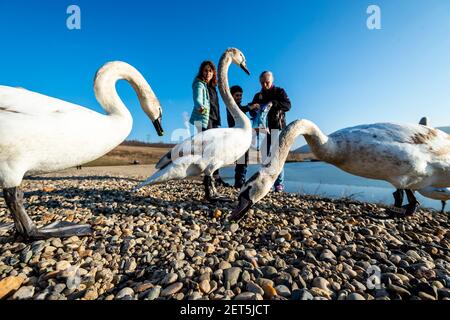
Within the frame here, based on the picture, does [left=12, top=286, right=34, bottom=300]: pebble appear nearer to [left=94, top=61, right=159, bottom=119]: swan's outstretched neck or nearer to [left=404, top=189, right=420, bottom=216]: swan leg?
[left=94, top=61, right=159, bottom=119]: swan's outstretched neck

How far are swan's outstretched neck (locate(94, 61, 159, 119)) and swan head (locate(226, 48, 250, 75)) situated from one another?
3.34 m

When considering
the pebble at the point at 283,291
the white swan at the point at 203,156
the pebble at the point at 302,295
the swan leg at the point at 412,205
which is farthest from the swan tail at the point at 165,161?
the swan leg at the point at 412,205

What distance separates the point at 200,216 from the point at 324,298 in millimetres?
2585

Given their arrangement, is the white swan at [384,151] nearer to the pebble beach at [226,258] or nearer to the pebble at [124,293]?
the pebble beach at [226,258]

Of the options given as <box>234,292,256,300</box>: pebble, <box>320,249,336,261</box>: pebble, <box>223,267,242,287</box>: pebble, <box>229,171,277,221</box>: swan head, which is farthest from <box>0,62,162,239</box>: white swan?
<box>320,249,336,261</box>: pebble

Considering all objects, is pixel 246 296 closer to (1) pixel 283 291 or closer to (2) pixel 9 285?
(1) pixel 283 291

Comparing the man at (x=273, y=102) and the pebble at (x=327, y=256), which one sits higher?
the man at (x=273, y=102)

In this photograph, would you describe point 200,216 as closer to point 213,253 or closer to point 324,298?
point 213,253

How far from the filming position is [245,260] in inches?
100

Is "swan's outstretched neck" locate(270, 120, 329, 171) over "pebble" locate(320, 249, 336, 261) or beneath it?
over

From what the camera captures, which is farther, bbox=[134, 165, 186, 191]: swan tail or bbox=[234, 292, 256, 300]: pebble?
bbox=[134, 165, 186, 191]: swan tail

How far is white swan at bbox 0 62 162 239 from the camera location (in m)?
2.55

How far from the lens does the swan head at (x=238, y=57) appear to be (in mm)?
6297

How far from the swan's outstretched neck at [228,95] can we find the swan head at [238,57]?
3.3 inches
